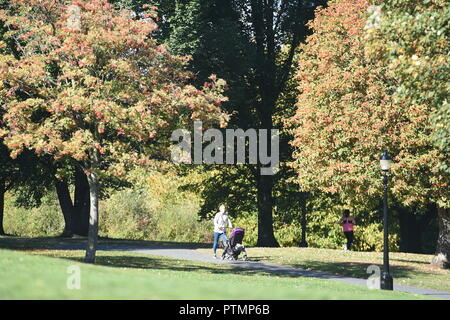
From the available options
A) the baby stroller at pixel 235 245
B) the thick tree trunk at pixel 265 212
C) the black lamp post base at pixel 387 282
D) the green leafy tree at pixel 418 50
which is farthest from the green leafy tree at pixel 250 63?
the black lamp post base at pixel 387 282

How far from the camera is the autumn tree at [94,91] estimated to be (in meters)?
19.4

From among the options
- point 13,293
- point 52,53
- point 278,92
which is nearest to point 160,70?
point 52,53

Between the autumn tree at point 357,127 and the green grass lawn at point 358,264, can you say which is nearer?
the green grass lawn at point 358,264

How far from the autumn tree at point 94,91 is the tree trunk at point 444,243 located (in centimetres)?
1112

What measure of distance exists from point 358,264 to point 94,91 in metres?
12.2

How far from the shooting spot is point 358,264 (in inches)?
1003

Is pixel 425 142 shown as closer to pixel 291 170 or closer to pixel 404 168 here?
pixel 404 168

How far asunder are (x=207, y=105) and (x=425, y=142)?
830 centimetres

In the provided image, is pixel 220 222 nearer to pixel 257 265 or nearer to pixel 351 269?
pixel 257 265

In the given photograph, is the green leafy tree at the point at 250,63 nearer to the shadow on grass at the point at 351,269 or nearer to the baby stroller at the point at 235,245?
the baby stroller at the point at 235,245

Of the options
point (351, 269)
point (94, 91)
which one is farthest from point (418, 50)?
point (94, 91)

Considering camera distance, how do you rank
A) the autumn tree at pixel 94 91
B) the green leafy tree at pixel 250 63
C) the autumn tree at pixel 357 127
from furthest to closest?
the green leafy tree at pixel 250 63, the autumn tree at pixel 357 127, the autumn tree at pixel 94 91

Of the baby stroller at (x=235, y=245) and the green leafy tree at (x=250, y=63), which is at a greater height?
the green leafy tree at (x=250, y=63)
